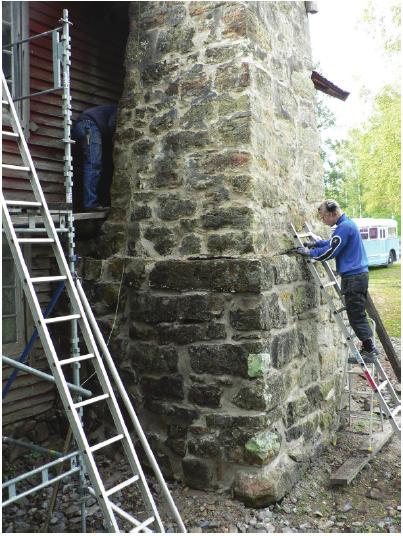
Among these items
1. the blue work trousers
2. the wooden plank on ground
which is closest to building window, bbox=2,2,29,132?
the blue work trousers

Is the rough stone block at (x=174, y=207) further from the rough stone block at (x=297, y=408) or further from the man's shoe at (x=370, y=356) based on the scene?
the man's shoe at (x=370, y=356)

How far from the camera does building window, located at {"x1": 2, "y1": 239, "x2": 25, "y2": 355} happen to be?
5.39 meters

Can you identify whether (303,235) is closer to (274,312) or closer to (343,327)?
(343,327)

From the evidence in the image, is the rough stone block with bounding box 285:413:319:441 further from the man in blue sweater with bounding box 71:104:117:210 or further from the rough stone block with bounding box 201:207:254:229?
the man in blue sweater with bounding box 71:104:117:210

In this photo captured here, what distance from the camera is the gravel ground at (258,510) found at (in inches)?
170

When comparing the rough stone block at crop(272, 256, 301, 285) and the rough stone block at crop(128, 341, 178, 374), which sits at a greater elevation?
the rough stone block at crop(272, 256, 301, 285)

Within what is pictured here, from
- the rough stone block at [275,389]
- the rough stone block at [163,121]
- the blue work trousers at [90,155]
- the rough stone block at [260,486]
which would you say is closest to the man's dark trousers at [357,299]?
the rough stone block at [275,389]

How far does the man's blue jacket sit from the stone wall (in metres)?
0.31

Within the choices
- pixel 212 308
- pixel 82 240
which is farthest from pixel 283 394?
pixel 82 240

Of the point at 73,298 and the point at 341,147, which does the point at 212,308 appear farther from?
the point at 341,147

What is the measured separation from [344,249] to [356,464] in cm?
214

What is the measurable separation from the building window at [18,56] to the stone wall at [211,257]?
99 cm

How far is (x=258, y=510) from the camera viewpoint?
4438 mm

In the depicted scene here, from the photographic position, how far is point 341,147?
27.7m
